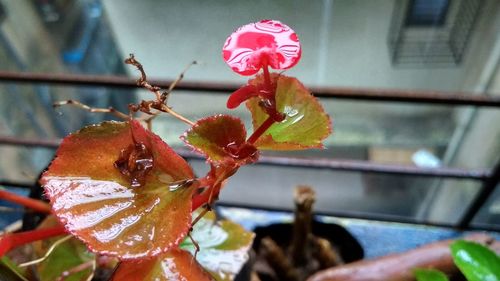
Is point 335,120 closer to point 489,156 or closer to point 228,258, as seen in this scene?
point 489,156

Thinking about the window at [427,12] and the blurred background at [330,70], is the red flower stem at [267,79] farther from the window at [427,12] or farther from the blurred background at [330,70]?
the window at [427,12]

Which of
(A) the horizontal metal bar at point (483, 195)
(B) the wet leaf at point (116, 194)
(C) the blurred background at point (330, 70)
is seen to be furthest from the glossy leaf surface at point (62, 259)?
(C) the blurred background at point (330, 70)

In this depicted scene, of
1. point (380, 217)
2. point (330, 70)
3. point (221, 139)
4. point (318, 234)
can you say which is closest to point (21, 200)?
point (221, 139)

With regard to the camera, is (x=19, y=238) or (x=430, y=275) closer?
(x=19, y=238)

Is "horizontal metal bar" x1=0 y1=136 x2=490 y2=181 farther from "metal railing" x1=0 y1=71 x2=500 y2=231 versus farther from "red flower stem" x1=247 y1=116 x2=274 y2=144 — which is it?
"red flower stem" x1=247 y1=116 x2=274 y2=144

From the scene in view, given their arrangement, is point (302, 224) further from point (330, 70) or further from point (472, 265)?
point (330, 70)

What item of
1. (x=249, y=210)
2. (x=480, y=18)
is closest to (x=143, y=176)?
(x=249, y=210)
